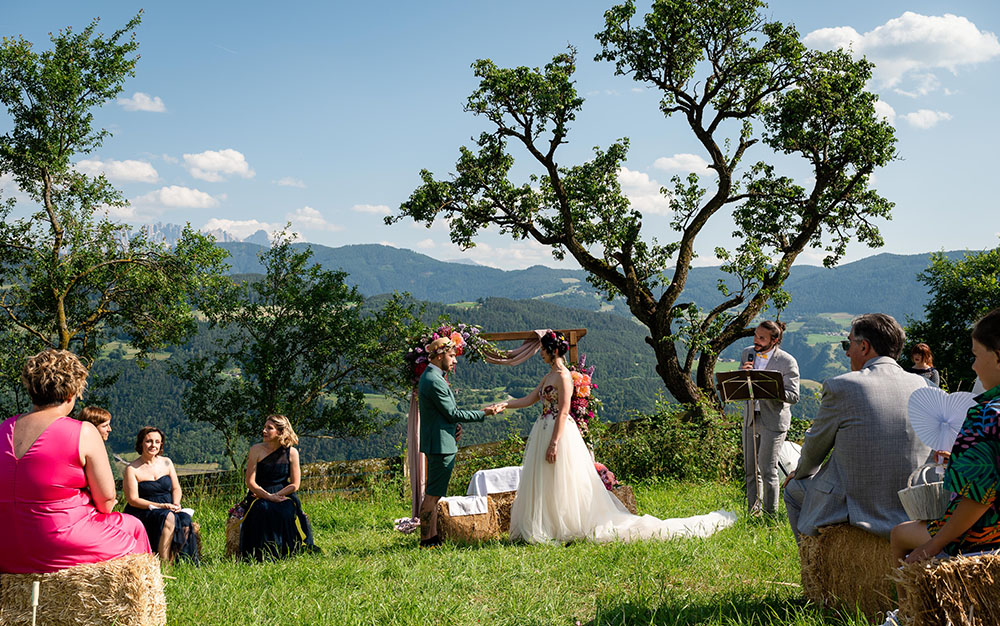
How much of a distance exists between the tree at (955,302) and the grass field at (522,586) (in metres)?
17.7

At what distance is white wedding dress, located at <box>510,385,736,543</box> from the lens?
678cm

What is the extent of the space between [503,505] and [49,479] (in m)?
4.58

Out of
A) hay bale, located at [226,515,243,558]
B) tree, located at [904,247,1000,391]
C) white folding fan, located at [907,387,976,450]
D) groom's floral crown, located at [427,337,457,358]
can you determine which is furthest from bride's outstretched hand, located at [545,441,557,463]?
tree, located at [904,247,1000,391]

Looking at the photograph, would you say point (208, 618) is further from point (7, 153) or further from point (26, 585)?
point (7, 153)

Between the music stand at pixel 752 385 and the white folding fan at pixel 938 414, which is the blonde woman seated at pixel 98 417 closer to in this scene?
the music stand at pixel 752 385

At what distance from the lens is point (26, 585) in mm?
3686

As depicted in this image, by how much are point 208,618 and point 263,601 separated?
16.2 inches

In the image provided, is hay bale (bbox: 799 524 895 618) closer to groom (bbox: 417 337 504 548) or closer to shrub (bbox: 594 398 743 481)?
groom (bbox: 417 337 504 548)

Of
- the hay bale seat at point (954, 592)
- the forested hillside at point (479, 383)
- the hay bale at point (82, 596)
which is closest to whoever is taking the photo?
the hay bale seat at point (954, 592)

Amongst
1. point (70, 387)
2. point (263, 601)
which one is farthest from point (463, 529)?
point (70, 387)

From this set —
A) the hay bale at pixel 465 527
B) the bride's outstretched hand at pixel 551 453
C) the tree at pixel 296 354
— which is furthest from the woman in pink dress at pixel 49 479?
the tree at pixel 296 354

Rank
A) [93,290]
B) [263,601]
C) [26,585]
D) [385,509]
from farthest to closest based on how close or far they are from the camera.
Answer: [93,290] < [385,509] < [263,601] < [26,585]

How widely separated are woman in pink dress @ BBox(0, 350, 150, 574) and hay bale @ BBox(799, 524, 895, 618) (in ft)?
12.4

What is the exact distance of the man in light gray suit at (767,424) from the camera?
23.1 ft
